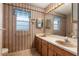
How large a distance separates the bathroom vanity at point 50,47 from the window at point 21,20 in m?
0.32

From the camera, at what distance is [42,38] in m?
1.77

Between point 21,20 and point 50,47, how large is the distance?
2.31ft

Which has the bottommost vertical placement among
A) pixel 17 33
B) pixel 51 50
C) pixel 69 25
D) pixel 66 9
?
pixel 51 50

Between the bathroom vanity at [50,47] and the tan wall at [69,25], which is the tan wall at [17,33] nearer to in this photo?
the bathroom vanity at [50,47]

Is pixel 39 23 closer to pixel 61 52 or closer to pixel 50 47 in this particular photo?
pixel 50 47

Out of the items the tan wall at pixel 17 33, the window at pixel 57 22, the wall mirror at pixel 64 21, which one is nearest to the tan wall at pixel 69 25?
the wall mirror at pixel 64 21

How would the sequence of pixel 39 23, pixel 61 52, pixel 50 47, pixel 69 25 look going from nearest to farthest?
pixel 61 52
pixel 69 25
pixel 50 47
pixel 39 23

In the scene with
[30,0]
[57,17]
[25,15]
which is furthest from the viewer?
[25,15]

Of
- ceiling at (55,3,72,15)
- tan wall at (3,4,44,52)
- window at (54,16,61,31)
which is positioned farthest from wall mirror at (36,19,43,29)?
ceiling at (55,3,72,15)

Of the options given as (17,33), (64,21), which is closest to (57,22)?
(64,21)

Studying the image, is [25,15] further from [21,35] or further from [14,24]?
[21,35]

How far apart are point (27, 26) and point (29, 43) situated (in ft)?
1.07

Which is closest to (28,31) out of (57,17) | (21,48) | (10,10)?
(21,48)

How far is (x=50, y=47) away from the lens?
1.54 m
